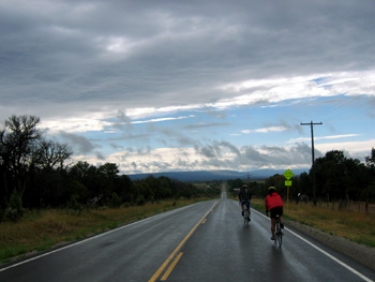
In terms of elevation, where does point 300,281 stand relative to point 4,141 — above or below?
below

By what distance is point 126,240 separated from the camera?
16484 millimetres

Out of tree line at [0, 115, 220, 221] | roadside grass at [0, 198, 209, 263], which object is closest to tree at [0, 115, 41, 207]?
tree line at [0, 115, 220, 221]

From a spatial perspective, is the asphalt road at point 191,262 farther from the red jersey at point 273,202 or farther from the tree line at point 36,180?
the tree line at point 36,180

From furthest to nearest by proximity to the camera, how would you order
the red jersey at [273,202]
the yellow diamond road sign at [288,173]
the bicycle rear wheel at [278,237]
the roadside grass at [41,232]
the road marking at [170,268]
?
the yellow diamond road sign at [288,173] → the red jersey at [273,202] → the roadside grass at [41,232] → the bicycle rear wheel at [278,237] → the road marking at [170,268]

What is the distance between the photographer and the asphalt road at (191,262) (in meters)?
9.34

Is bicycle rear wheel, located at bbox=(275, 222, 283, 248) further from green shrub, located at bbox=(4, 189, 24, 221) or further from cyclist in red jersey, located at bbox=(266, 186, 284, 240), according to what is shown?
green shrub, located at bbox=(4, 189, 24, 221)

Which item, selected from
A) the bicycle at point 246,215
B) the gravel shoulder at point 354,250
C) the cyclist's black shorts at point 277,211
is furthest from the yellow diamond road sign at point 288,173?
the cyclist's black shorts at point 277,211

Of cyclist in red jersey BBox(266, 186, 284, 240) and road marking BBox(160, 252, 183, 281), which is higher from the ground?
cyclist in red jersey BBox(266, 186, 284, 240)

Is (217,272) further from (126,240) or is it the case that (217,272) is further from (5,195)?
(5,195)

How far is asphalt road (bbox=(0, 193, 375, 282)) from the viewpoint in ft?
30.7

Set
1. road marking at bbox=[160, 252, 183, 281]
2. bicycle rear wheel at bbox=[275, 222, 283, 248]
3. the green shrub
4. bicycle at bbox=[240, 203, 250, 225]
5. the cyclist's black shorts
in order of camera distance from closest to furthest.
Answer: road marking at bbox=[160, 252, 183, 281] < bicycle rear wheel at bbox=[275, 222, 283, 248] < the cyclist's black shorts < bicycle at bbox=[240, 203, 250, 225] < the green shrub

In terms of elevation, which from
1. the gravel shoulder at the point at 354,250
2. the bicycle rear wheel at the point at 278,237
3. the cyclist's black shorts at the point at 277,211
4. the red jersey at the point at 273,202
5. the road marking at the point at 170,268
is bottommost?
the gravel shoulder at the point at 354,250

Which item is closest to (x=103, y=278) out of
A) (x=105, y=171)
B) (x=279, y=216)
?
(x=279, y=216)

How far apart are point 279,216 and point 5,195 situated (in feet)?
149
